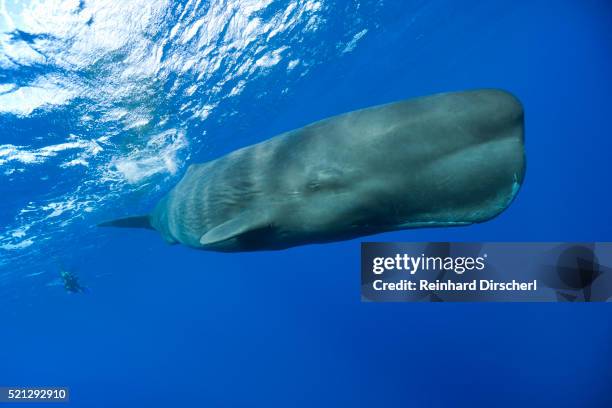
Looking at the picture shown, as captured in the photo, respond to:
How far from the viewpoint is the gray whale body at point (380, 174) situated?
2207mm

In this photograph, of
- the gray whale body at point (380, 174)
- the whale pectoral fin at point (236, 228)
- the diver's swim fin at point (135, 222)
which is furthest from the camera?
the diver's swim fin at point (135, 222)

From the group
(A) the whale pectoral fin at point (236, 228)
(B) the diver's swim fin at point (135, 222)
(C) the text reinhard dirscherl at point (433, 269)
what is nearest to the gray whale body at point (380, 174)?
(A) the whale pectoral fin at point (236, 228)

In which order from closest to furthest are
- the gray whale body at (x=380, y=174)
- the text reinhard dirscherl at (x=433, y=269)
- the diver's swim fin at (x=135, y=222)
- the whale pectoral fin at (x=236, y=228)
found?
the gray whale body at (x=380, y=174)
the whale pectoral fin at (x=236, y=228)
the text reinhard dirscherl at (x=433, y=269)
the diver's swim fin at (x=135, y=222)

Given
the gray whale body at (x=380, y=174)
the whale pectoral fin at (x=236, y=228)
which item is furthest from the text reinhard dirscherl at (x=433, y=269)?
the whale pectoral fin at (x=236, y=228)

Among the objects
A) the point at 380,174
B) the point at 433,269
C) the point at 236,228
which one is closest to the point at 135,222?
the point at 236,228

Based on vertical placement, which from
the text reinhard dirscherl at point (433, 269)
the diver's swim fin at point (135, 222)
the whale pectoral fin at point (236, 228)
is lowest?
the whale pectoral fin at point (236, 228)

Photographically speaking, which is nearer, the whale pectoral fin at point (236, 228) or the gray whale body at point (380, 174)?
the gray whale body at point (380, 174)

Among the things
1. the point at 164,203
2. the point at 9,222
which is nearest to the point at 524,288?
the point at 164,203

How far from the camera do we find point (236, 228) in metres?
3.23

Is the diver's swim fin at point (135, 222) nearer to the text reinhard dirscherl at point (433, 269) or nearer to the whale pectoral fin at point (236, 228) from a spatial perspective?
the text reinhard dirscherl at point (433, 269)

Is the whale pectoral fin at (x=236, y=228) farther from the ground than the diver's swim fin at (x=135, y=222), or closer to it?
closer to it

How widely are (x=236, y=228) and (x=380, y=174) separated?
1392 millimetres

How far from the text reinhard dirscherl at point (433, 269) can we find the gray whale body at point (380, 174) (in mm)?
3407

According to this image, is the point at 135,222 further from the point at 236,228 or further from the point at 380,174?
the point at 380,174
